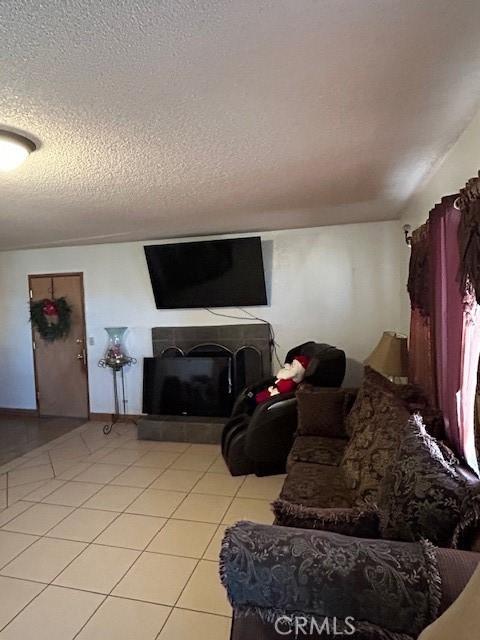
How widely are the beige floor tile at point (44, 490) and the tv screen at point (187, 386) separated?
1455 millimetres

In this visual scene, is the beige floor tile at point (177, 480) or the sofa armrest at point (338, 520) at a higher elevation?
the sofa armrest at point (338, 520)

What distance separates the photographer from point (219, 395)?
447cm

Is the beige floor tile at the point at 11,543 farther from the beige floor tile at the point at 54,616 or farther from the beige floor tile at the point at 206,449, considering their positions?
the beige floor tile at the point at 206,449

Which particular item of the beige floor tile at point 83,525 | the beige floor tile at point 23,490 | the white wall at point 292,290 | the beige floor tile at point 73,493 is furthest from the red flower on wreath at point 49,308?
the beige floor tile at point 83,525

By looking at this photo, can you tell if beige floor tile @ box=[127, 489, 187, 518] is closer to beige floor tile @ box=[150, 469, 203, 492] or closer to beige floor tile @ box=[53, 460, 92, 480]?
beige floor tile @ box=[150, 469, 203, 492]

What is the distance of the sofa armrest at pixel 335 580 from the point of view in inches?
40.8

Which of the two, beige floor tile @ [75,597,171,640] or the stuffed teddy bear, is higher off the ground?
the stuffed teddy bear

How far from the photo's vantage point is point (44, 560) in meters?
2.33

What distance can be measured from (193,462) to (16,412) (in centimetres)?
324

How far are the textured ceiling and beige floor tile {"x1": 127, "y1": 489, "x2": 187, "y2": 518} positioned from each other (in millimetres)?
2246

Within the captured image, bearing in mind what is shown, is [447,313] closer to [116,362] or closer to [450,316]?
[450,316]

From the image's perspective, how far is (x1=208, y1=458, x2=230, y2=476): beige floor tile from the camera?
349 centimetres

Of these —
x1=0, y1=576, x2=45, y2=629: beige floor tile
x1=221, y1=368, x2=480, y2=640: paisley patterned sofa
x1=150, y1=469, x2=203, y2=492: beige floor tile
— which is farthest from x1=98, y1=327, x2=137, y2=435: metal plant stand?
x1=221, y1=368, x2=480, y2=640: paisley patterned sofa

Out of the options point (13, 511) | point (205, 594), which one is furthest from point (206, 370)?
point (205, 594)
